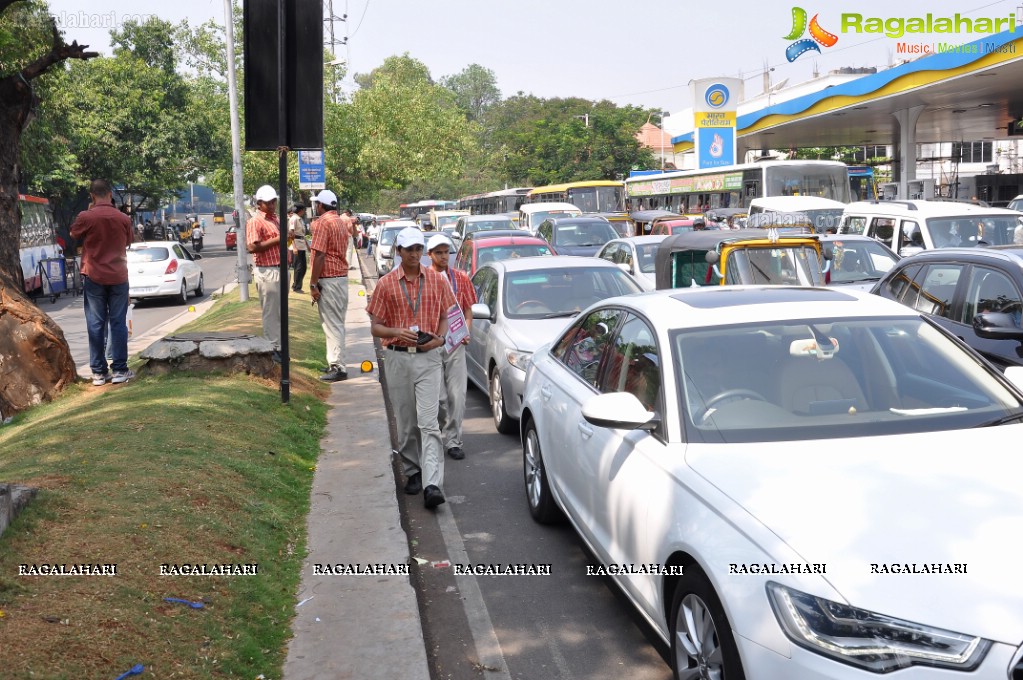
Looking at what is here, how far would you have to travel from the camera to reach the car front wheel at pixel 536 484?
6352mm

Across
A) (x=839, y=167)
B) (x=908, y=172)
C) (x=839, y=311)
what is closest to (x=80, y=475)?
(x=839, y=311)

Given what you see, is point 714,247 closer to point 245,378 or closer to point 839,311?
point 245,378

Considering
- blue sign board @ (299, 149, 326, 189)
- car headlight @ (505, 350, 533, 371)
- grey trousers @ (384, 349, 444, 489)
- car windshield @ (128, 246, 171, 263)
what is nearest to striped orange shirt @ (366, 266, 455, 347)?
grey trousers @ (384, 349, 444, 489)

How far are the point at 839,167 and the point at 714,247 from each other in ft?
75.6

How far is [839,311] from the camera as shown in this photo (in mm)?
4902

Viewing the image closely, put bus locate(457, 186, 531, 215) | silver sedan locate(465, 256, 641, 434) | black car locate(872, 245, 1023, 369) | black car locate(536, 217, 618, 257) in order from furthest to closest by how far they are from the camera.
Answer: bus locate(457, 186, 531, 215)
black car locate(536, 217, 618, 257)
silver sedan locate(465, 256, 641, 434)
black car locate(872, 245, 1023, 369)

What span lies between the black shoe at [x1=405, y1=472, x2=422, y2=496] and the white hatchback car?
1861 cm

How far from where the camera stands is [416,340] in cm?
697

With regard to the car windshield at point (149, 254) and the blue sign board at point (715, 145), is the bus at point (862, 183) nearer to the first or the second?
the blue sign board at point (715, 145)

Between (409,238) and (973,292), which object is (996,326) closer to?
(973,292)

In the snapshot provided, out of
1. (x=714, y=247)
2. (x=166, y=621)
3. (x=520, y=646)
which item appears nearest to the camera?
(x=166, y=621)

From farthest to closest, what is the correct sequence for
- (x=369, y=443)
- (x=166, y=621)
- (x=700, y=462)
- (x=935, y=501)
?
1. (x=369, y=443)
2. (x=166, y=621)
3. (x=700, y=462)
4. (x=935, y=501)

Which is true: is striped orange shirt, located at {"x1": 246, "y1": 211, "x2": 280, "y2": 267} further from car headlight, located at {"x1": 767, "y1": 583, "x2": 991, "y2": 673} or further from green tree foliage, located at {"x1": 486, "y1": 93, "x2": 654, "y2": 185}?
green tree foliage, located at {"x1": 486, "y1": 93, "x2": 654, "y2": 185}

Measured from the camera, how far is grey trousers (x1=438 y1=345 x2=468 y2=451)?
8289 mm
